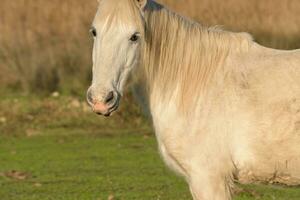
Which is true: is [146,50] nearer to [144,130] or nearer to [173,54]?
[173,54]

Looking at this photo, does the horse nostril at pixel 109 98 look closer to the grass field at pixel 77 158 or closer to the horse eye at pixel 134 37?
the horse eye at pixel 134 37

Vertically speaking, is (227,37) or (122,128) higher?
(227,37)

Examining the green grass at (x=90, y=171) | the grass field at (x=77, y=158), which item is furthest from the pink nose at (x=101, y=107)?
the grass field at (x=77, y=158)

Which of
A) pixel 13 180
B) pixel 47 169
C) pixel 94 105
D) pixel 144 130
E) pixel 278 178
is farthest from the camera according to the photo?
pixel 144 130

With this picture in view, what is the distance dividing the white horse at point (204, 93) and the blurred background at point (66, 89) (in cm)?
525

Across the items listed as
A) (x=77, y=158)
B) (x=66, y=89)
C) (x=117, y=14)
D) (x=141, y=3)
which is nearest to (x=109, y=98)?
(x=117, y=14)

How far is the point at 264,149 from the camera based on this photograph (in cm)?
693

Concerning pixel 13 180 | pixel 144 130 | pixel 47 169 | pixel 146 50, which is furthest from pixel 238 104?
pixel 144 130

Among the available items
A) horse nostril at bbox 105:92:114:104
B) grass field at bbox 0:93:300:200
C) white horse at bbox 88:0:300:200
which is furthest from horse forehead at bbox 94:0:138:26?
grass field at bbox 0:93:300:200

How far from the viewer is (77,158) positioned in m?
→ 14.4

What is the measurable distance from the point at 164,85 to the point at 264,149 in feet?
3.30

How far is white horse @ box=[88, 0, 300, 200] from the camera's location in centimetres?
688

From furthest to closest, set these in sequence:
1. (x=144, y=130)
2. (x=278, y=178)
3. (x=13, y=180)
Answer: (x=144, y=130) → (x=13, y=180) → (x=278, y=178)

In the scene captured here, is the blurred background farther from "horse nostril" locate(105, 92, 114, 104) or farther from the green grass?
"horse nostril" locate(105, 92, 114, 104)
